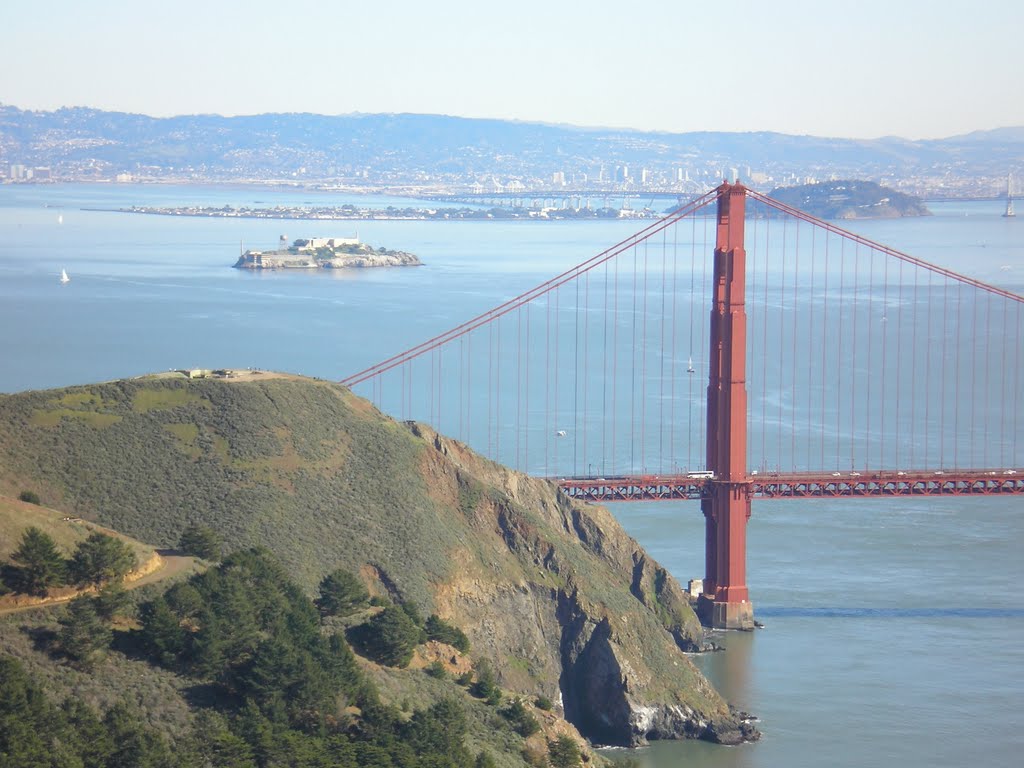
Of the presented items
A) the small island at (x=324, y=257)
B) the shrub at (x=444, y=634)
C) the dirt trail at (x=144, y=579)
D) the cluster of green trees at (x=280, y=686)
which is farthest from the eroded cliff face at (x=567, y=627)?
the small island at (x=324, y=257)

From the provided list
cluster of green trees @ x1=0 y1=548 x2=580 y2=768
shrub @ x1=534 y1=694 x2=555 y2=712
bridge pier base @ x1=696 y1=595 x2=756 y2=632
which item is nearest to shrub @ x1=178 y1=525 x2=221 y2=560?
cluster of green trees @ x1=0 y1=548 x2=580 y2=768

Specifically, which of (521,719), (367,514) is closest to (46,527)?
(367,514)

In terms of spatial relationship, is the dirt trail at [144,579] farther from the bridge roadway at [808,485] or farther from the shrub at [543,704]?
the bridge roadway at [808,485]

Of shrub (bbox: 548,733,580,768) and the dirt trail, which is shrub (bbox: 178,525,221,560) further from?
shrub (bbox: 548,733,580,768)

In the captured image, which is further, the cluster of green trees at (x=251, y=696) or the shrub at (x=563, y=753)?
the shrub at (x=563, y=753)

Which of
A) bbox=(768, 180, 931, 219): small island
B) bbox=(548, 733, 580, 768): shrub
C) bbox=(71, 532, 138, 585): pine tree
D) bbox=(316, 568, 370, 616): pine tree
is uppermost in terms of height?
bbox=(768, 180, 931, 219): small island
